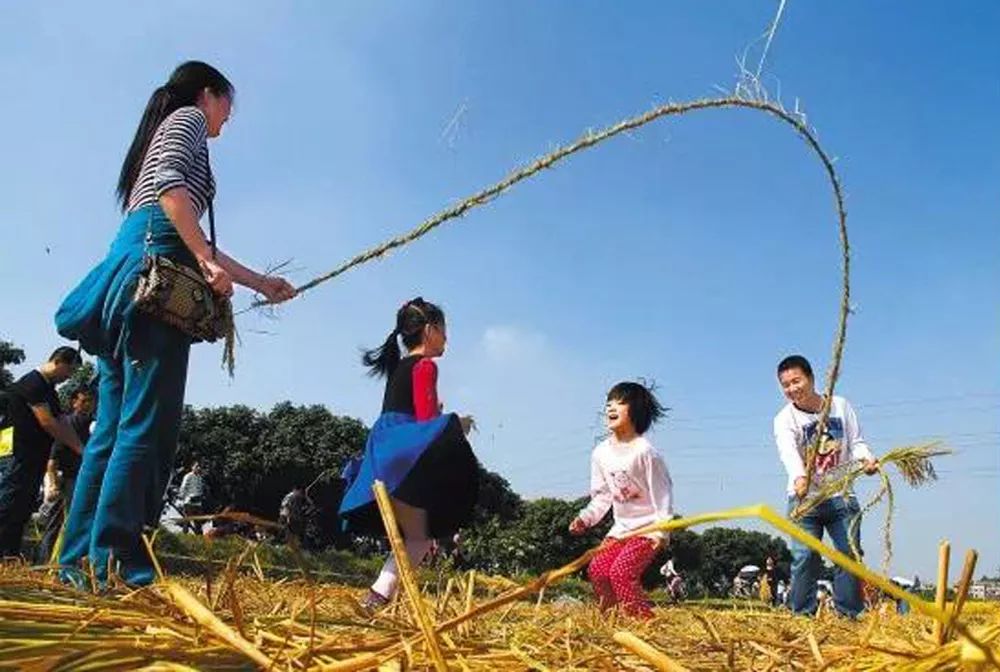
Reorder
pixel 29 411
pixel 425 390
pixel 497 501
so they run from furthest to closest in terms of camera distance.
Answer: pixel 497 501 < pixel 29 411 < pixel 425 390

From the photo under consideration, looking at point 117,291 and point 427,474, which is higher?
point 117,291

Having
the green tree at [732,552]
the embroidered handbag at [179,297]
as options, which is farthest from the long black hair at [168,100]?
the green tree at [732,552]

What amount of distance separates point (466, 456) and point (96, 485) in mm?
1713

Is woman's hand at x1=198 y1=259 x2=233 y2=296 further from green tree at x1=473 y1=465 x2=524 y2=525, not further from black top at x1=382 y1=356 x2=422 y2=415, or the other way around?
green tree at x1=473 y1=465 x2=524 y2=525

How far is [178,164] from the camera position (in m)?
3.69

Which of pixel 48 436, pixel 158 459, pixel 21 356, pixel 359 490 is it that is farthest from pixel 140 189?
pixel 21 356

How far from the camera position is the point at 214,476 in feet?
214

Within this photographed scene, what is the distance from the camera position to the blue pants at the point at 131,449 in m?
3.25

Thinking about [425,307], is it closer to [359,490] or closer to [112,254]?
[359,490]

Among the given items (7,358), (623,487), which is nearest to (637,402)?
(623,487)

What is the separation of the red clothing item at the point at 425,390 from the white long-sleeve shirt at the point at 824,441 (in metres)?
2.96

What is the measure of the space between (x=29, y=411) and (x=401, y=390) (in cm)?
354

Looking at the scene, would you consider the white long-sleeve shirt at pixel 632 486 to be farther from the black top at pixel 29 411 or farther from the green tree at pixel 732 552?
the green tree at pixel 732 552

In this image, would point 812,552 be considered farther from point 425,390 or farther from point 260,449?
point 260,449
